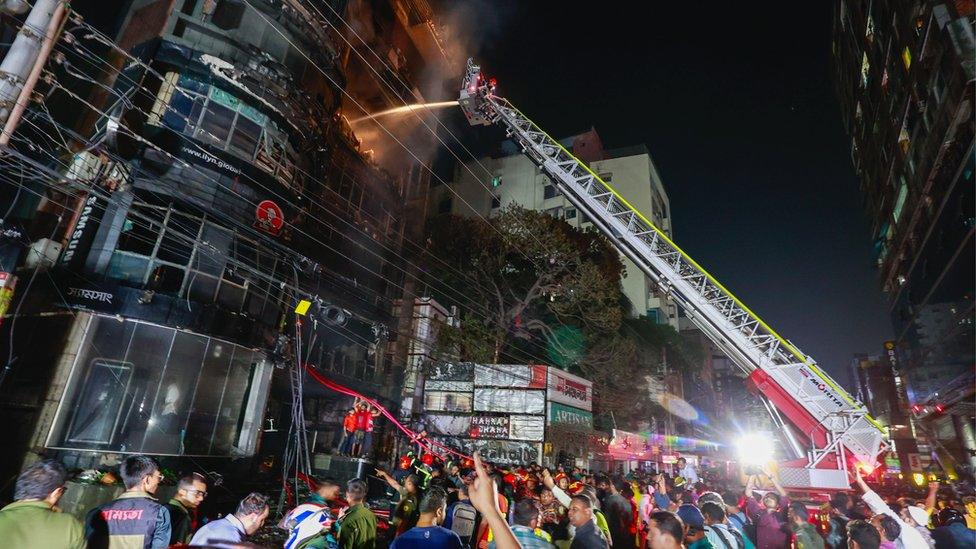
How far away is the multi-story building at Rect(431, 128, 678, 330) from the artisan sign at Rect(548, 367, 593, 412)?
24408 millimetres

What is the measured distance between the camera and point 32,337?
526 inches

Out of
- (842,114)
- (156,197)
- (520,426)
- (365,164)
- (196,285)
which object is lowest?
(520,426)

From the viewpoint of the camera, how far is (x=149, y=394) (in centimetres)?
1262

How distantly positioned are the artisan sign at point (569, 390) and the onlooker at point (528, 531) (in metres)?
21.1

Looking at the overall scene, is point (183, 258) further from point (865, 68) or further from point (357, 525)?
point (865, 68)

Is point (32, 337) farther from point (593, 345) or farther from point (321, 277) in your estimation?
point (593, 345)

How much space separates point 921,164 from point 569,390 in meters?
24.6

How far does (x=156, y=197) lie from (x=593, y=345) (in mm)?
26921

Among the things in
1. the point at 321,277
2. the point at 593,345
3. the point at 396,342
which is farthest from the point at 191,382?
the point at 593,345

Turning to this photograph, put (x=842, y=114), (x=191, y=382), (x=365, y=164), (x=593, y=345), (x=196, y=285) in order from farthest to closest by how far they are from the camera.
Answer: (x=842, y=114) < (x=593, y=345) < (x=365, y=164) < (x=196, y=285) < (x=191, y=382)

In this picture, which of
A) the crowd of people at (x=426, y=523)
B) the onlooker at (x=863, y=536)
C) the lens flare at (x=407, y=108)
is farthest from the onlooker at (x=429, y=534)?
the lens flare at (x=407, y=108)

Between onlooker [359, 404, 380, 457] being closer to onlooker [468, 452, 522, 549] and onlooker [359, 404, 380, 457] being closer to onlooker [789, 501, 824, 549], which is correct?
onlooker [789, 501, 824, 549]

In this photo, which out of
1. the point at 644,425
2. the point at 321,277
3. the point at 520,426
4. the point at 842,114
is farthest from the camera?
the point at 842,114

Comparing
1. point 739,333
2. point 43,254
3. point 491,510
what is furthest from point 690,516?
point 43,254
